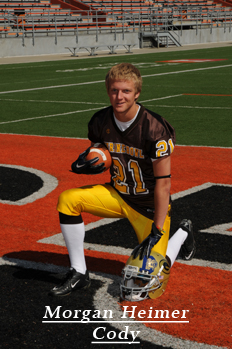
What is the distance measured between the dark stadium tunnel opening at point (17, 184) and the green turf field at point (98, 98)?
283cm

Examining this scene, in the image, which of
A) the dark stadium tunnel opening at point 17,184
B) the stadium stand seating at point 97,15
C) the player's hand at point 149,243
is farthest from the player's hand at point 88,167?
the stadium stand seating at point 97,15

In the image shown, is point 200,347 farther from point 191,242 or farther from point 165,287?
point 191,242

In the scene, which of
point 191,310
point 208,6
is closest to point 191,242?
point 191,310

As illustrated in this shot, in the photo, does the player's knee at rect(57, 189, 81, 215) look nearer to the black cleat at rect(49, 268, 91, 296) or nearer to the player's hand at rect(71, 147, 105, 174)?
the player's hand at rect(71, 147, 105, 174)

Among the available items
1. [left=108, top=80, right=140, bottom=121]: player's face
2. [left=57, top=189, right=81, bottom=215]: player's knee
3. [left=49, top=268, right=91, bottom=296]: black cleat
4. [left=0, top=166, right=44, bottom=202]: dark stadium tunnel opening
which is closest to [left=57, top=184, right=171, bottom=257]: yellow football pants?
[left=57, top=189, right=81, bottom=215]: player's knee

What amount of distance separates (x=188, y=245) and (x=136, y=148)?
38.5 inches

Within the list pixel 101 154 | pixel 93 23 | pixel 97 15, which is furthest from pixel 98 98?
pixel 97 15

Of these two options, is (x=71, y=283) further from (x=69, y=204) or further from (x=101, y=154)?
(x=101, y=154)

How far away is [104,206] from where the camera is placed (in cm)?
405

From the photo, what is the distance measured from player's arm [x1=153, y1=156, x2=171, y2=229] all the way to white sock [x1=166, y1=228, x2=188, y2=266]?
362mm

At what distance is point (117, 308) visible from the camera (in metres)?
3.62

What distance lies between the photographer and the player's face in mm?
3719

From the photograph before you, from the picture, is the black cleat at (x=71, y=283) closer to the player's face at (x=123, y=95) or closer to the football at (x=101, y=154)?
the football at (x=101, y=154)

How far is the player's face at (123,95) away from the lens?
3.72 m
